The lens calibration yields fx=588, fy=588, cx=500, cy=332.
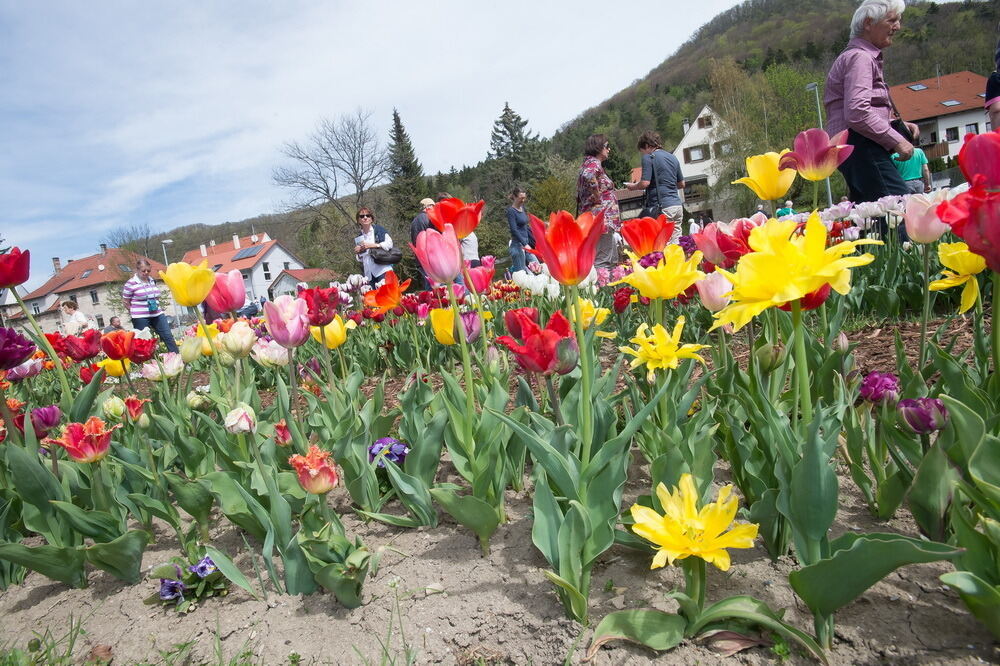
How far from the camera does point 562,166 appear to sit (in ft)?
162

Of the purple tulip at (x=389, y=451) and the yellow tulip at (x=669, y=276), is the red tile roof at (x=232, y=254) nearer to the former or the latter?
the purple tulip at (x=389, y=451)

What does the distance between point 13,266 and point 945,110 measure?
60604 millimetres

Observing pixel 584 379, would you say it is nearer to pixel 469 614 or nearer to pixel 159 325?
pixel 469 614

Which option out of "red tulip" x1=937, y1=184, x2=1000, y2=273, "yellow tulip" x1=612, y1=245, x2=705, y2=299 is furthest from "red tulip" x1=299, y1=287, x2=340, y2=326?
"red tulip" x1=937, y1=184, x2=1000, y2=273

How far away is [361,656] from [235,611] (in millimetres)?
553

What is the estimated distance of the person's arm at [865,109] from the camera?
3234mm

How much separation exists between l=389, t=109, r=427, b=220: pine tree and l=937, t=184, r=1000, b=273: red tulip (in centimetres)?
4109

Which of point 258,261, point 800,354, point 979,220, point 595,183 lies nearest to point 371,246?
point 595,183

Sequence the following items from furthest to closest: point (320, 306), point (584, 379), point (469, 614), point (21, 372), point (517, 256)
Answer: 1. point (517, 256)
2. point (21, 372)
3. point (320, 306)
4. point (469, 614)
5. point (584, 379)

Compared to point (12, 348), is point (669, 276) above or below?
below


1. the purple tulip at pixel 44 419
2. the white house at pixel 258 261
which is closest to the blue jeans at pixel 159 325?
the purple tulip at pixel 44 419

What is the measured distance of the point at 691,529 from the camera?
1128 millimetres

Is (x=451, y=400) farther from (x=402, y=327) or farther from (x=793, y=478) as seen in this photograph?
(x=402, y=327)

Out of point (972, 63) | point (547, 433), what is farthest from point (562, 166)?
point (547, 433)
